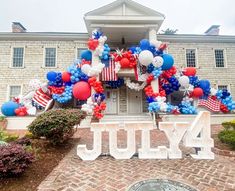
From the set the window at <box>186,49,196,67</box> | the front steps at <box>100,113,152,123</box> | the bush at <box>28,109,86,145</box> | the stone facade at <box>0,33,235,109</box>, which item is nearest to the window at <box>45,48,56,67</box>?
the stone facade at <box>0,33,235,109</box>

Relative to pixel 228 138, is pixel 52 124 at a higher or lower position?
higher

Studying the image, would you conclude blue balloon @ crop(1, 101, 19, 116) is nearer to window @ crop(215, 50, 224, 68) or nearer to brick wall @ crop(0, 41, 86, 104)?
brick wall @ crop(0, 41, 86, 104)

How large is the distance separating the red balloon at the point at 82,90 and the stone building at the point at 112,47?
12.9 feet

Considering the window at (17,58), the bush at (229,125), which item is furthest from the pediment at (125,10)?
the bush at (229,125)

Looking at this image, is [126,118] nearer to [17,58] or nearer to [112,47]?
[112,47]

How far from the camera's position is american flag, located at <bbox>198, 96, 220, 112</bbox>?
1508 cm

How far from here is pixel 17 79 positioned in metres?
17.7

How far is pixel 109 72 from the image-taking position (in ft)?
46.9

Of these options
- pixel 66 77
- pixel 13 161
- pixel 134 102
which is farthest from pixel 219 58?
pixel 13 161

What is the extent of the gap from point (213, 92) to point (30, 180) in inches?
569

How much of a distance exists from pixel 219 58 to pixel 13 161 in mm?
19772

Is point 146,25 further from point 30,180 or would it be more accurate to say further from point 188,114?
point 30,180

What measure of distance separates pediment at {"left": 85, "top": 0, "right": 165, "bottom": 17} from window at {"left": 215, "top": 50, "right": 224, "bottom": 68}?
801 centimetres

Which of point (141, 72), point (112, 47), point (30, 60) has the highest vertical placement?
point (112, 47)
